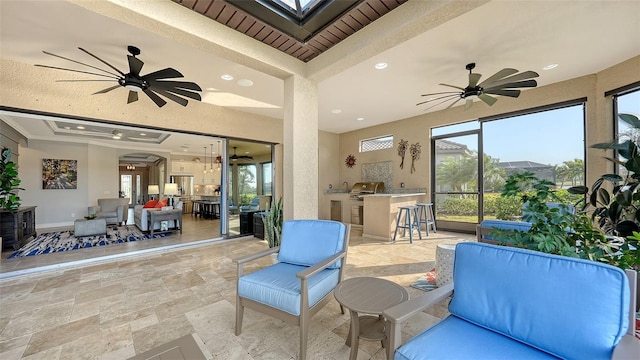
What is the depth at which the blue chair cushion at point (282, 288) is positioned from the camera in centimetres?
175

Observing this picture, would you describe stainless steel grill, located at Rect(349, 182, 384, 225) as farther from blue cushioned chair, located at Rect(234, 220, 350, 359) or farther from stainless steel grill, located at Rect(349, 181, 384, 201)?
blue cushioned chair, located at Rect(234, 220, 350, 359)

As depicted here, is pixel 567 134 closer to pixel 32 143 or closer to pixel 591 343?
pixel 591 343

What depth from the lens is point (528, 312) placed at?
1.17 m

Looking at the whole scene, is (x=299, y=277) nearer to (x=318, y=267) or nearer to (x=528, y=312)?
(x=318, y=267)

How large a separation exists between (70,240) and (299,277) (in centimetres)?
662

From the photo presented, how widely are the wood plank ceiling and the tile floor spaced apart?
2.89 m

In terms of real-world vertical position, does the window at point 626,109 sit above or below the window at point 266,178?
above

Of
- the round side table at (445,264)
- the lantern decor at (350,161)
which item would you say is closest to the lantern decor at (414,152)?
the lantern decor at (350,161)

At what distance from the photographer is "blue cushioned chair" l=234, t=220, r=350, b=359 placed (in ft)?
5.68

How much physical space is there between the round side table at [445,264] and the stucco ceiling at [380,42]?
7.72 ft

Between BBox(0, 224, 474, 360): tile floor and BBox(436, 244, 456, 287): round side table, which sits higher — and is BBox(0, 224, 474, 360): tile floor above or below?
below

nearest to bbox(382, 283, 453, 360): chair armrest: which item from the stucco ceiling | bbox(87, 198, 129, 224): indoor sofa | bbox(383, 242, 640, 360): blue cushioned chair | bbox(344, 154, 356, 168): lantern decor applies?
bbox(383, 242, 640, 360): blue cushioned chair

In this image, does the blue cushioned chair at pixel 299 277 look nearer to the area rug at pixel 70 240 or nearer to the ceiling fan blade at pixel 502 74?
the ceiling fan blade at pixel 502 74

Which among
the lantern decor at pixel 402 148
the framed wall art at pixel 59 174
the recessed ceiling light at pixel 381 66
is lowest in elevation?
the framed wall art at pixel 59 174
